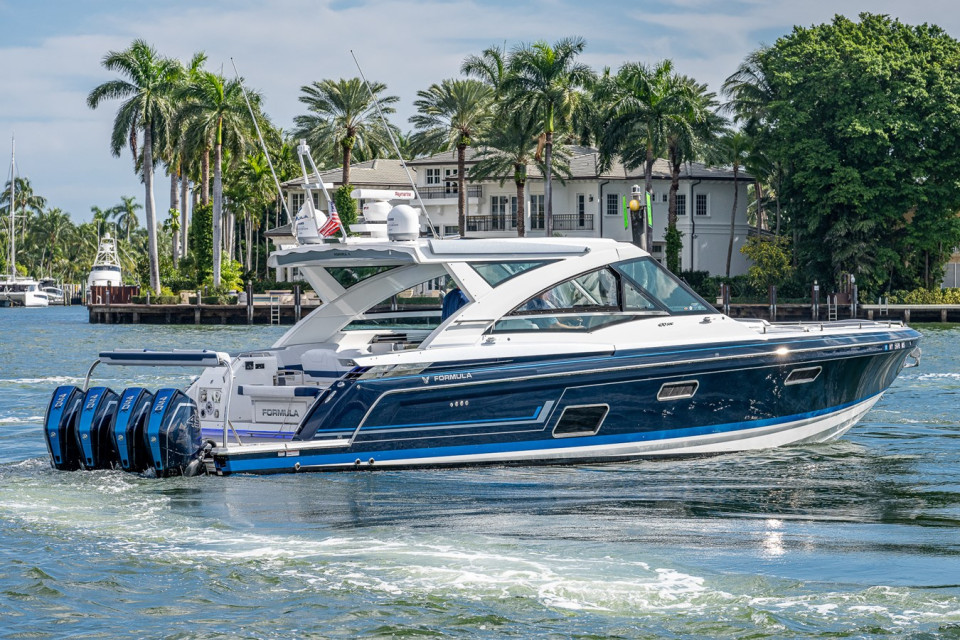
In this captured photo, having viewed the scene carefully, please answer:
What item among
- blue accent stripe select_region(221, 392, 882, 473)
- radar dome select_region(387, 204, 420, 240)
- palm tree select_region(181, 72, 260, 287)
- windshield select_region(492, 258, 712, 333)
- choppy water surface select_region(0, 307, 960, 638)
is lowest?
choppy water surface select_region(0, 307, 960, 638)

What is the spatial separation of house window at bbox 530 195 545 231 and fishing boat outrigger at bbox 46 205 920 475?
2232 inches

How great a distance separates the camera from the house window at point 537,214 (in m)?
69.6

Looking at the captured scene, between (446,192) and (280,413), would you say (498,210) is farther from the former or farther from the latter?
(280,413)

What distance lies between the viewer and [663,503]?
10.1 metres

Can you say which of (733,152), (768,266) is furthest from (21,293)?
(768,266)

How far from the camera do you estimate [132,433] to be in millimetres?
10250

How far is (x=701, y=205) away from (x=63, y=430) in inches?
2360

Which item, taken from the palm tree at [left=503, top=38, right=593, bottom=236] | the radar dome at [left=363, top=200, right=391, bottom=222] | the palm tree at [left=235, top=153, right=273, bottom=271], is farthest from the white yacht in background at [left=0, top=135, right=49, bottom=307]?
the radar dome at [left=363, top=200, right=391, bottom=222]

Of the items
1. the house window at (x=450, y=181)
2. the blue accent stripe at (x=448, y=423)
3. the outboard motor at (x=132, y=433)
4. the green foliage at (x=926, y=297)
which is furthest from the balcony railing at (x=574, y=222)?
the outboard motor at (x=132, y=433)

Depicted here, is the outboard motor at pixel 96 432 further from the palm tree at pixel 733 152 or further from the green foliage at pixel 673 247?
the palm tree at pixel 733 152

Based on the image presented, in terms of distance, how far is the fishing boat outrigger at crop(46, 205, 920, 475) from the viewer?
10.5 metres

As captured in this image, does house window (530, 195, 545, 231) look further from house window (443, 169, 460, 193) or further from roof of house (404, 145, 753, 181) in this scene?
house window (443, 169, 460, 193)

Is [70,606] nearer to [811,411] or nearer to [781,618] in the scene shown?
[781,618]

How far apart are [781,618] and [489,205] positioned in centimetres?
6420
